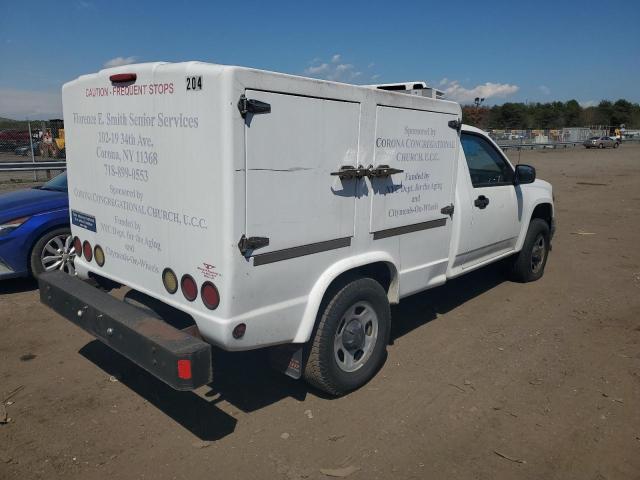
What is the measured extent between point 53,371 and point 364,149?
292 centimetres

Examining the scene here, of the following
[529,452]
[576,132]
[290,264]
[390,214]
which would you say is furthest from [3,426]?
[576,132]

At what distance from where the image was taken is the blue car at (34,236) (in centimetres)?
→ 538

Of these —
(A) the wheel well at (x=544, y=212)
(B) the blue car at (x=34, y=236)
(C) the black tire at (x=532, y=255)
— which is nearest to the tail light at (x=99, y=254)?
(B) the blue car at (x=34, y=236)

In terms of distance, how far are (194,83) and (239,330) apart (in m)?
1.39

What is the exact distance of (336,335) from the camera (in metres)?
3.56

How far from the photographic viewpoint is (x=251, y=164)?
110 inches

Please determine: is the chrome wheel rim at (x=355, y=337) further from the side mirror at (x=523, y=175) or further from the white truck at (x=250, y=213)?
the side mirror at (x=523, y=175)

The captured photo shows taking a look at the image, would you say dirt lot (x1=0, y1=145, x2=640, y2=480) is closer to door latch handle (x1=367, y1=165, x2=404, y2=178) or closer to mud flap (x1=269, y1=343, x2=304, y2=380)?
mud flap (x1=269, y1=343, x2=304, y2=380)

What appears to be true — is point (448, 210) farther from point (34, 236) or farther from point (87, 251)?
point (34, 236)

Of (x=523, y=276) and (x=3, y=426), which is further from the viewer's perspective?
(x=523, y=276)

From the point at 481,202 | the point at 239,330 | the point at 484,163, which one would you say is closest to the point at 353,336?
the point at 239,330

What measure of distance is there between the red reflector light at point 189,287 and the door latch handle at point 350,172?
1101 millimetres

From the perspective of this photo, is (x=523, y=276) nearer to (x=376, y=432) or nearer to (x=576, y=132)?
(x=376, y=432)

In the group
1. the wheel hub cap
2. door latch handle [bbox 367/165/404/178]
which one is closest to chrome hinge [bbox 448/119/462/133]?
door latch handle [bbox 367/165/404/178]
